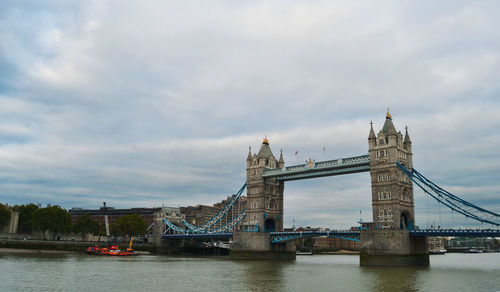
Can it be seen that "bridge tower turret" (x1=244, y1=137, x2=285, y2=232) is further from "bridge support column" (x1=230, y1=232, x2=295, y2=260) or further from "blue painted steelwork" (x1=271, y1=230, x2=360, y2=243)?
"blue painted steelwork" (x1=271, y1=230, x2=360, y2=243)

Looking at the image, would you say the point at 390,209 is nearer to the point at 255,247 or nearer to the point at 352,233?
the point at 352,233

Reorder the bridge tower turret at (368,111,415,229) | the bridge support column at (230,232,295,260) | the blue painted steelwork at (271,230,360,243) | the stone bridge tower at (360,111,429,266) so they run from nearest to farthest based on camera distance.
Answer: the stone bridge tower at (360,111,429,266), the bridge tower turret at (368,111,415,229), the blue painted steelwork at (271,230,360,243), the bridge support column at (230,232,295,260)

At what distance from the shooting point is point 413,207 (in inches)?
2869

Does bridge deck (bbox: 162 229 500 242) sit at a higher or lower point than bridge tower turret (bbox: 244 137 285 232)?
lower

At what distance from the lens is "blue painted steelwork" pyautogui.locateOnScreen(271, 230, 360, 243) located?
73419mm

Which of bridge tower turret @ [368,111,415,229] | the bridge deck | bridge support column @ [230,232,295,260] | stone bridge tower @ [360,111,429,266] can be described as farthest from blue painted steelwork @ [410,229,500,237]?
bridge support column @ [230,232,295,260]

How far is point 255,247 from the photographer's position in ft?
284

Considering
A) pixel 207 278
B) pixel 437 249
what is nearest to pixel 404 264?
pixel 207 278

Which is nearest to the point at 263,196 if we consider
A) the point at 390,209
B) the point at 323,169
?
the point at 323,169

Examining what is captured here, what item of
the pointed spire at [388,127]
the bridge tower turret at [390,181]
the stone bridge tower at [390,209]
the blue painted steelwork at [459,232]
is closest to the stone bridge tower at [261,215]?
the stone bridge tower at [390,209]

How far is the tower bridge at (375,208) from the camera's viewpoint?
214 ft

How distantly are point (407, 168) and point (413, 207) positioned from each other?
6864 millimetres

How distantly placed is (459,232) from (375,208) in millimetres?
12897

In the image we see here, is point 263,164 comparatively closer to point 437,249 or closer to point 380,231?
point 380,231
